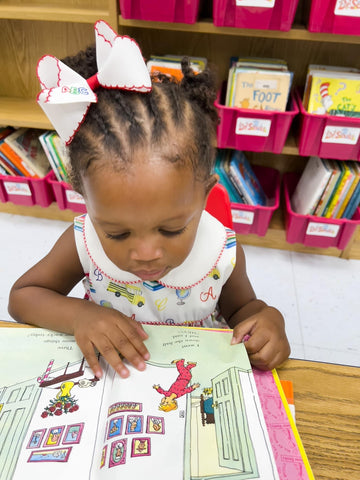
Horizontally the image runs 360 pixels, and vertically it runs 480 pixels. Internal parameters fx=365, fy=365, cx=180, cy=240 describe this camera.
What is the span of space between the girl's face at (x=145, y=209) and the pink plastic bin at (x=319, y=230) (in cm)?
122

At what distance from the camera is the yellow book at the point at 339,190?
5.00ft

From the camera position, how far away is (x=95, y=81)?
1.76 feet

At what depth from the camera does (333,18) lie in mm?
1204

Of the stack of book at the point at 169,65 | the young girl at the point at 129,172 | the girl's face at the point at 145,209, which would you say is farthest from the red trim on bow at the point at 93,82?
the stack of book at the point at 169,65

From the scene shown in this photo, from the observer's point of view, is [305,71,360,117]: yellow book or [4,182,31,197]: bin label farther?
[4,182,31,197]: bin label

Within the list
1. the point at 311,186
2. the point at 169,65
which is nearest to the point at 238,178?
the point at 311,186

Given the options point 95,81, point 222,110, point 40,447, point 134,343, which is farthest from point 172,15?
point 40,447

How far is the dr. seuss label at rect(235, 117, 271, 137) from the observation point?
144 centimetres

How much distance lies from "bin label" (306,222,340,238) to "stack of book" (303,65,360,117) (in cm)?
49

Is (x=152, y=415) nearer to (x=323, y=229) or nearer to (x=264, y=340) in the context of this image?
(x=264, y=340)

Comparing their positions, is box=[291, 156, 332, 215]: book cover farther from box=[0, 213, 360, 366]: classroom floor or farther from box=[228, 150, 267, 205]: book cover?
box=[0, 213, 360, 366]: classroom floor

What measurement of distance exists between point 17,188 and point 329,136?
1461 millimetres

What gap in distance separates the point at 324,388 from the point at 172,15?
1.26 m

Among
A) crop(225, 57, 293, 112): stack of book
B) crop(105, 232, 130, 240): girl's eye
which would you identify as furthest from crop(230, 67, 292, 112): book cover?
crop(105, 232, 130, 240): girl's eye
